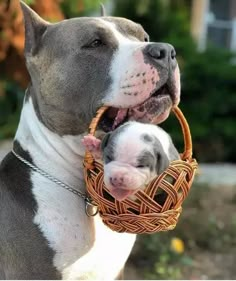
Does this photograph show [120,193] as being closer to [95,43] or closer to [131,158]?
[131,158]

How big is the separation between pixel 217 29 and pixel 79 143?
6175 mm

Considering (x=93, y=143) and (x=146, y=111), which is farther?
(x=146, y=111)

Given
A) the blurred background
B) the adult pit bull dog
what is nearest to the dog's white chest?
the adult pit bull dog

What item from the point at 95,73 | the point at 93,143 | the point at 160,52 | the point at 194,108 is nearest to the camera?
the point at 93,143

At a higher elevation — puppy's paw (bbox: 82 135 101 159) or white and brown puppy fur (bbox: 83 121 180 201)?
white and brown puppy fur (bbox: 83 121 180 201)

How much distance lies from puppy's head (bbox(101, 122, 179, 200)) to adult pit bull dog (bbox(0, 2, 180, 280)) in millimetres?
265

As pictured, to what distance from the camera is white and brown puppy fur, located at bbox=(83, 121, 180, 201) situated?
1948 millimetres

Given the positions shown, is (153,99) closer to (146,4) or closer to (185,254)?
(185,254)

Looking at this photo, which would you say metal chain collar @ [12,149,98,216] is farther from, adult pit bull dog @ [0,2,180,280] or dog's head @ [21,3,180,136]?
dog's head @ [21,3,180,136]

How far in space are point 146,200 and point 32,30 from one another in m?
0.78

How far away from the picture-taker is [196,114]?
6.34m

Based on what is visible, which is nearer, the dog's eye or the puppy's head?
the puppy's head

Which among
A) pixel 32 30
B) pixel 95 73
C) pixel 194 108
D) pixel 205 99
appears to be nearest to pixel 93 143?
pixel 95 73

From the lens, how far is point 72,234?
2402 millimetres
